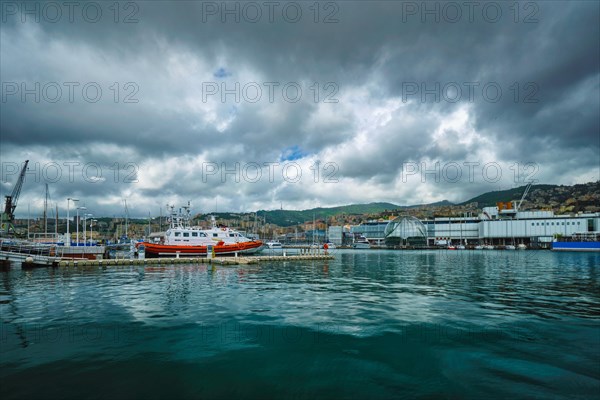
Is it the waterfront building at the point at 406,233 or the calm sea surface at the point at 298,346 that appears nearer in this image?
the calm sea surface at the point at 298,346

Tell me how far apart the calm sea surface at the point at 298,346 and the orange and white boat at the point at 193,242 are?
40517mm

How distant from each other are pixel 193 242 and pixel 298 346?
57.7 meters

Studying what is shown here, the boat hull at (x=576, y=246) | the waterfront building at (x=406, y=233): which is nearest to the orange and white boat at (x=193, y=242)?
the boat hull at (x=576, y=246)

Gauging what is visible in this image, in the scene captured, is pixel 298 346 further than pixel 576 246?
No

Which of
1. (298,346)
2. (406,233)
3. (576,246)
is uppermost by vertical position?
(298,346)

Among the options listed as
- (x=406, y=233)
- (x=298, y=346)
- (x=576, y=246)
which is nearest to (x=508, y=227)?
(x=576, y=246)

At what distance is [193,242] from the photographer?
65.9 metres

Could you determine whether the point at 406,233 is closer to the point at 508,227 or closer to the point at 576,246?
the point at 508,227

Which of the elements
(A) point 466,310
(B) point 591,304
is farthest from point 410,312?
(B) point 591,304

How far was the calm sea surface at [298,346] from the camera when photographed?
8.88 meters

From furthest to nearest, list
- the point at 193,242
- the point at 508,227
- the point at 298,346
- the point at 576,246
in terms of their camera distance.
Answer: the point at 508,227
the point at 576,246
the point at 193,242
the point at 298,346

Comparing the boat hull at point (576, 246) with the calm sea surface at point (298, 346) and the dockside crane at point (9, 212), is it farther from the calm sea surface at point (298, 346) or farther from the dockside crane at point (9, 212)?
the dockside crane at point (9, 212)

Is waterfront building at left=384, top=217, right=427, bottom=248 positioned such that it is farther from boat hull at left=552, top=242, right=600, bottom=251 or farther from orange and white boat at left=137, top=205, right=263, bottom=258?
orange and white boat at left=137, top=205, right=263, bottom=258

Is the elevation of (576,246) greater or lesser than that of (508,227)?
lesser
